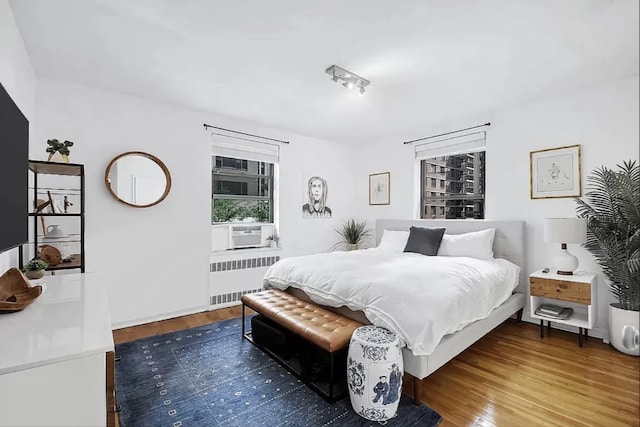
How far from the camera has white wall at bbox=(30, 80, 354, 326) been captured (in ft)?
9.23

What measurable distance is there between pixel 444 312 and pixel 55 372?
186 centimetres

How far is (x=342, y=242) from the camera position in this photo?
5.00 m

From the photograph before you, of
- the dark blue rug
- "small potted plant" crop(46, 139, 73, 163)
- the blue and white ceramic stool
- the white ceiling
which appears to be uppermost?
the white ceiling

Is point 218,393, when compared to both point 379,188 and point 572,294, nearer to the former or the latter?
point 572,294

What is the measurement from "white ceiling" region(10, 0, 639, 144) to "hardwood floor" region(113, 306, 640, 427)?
68.4 inches

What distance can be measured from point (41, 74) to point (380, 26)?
279cm

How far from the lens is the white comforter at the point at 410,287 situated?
73.4 inches

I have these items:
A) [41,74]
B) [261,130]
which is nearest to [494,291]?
[261,130]

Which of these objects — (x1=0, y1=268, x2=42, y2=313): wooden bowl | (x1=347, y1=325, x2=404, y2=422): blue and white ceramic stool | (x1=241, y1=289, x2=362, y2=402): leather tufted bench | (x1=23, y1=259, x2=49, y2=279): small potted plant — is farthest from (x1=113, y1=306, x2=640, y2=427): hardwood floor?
(x1=0, y1=268, x2=42, y2=313): wooden bowl

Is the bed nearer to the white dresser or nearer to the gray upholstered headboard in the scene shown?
the gray upholstered headboard

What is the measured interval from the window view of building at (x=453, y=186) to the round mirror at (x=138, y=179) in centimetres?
323

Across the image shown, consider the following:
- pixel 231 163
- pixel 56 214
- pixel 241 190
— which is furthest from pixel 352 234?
pixel 56 214

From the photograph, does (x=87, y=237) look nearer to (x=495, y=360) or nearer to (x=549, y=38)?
(x=495, y=360)

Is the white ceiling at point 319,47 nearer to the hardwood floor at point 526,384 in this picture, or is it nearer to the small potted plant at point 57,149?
the small potted plant at point 57,149
